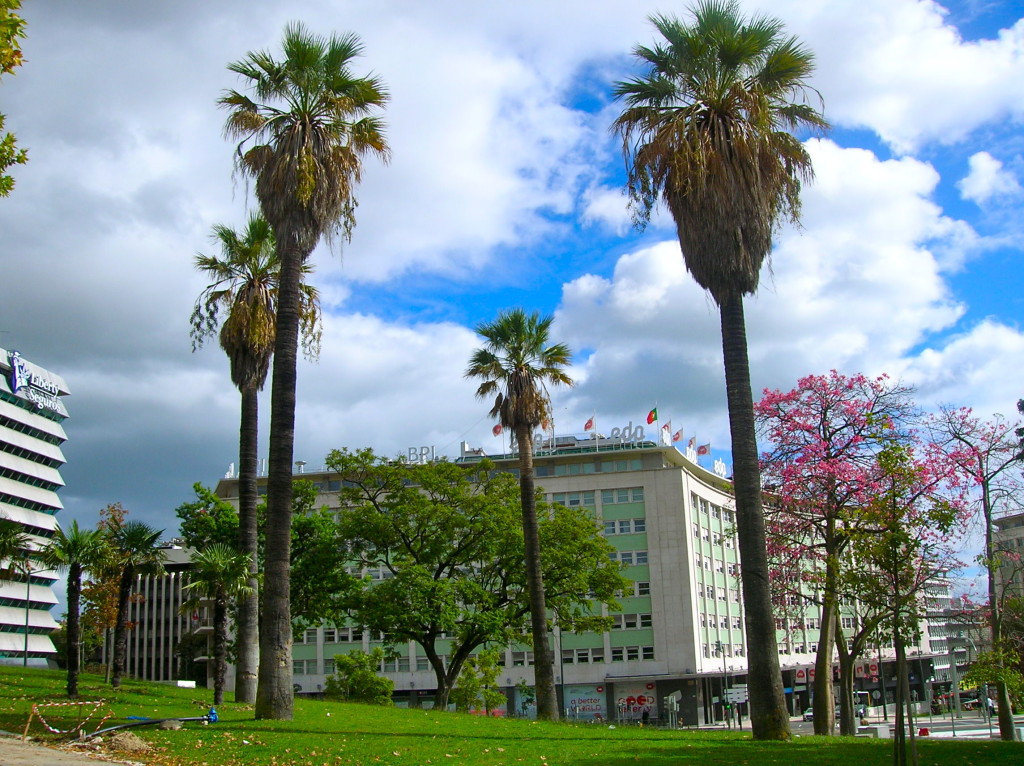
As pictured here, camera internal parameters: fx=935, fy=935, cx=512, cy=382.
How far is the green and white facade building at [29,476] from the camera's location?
10206 centimetres

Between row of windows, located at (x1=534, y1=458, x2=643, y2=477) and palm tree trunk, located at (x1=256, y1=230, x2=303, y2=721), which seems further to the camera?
row of windows, located at (x1=534, y1=458, x2=643, y2=477)

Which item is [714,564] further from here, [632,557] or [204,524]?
[204,524]

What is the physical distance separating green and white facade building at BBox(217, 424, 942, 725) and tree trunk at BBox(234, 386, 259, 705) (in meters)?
47.8

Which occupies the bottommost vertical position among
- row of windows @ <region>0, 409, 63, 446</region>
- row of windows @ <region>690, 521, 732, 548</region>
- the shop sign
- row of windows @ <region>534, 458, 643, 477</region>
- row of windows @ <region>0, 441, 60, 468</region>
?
row of windows @ <region>690, 521, 732, 548</region>

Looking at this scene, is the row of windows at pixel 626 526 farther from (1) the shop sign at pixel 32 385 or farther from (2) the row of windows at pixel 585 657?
(1) the shop sign at pixel 32 385

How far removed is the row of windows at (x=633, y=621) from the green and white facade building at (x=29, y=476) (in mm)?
64893

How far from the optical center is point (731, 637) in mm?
85250

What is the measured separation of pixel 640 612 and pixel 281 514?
5973cm

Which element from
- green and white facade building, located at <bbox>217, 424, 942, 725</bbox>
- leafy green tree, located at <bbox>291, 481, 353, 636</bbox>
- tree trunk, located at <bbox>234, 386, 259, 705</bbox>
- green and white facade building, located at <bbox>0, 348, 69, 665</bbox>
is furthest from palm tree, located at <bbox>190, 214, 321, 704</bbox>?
green and white facade building, located at <bbox>0, 348, 69, 665</bbox>

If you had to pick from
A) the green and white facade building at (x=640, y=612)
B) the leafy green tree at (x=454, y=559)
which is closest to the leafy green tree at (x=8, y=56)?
the leafy green tree at (x=454, y=559)

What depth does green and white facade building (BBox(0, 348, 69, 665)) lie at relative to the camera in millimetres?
102062

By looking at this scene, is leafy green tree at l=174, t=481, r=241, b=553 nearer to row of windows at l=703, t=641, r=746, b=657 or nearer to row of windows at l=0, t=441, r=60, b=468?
row of windows at l=703, t=641, r=746, b=657

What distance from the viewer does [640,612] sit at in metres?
77.2

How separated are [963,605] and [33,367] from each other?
107 metres
